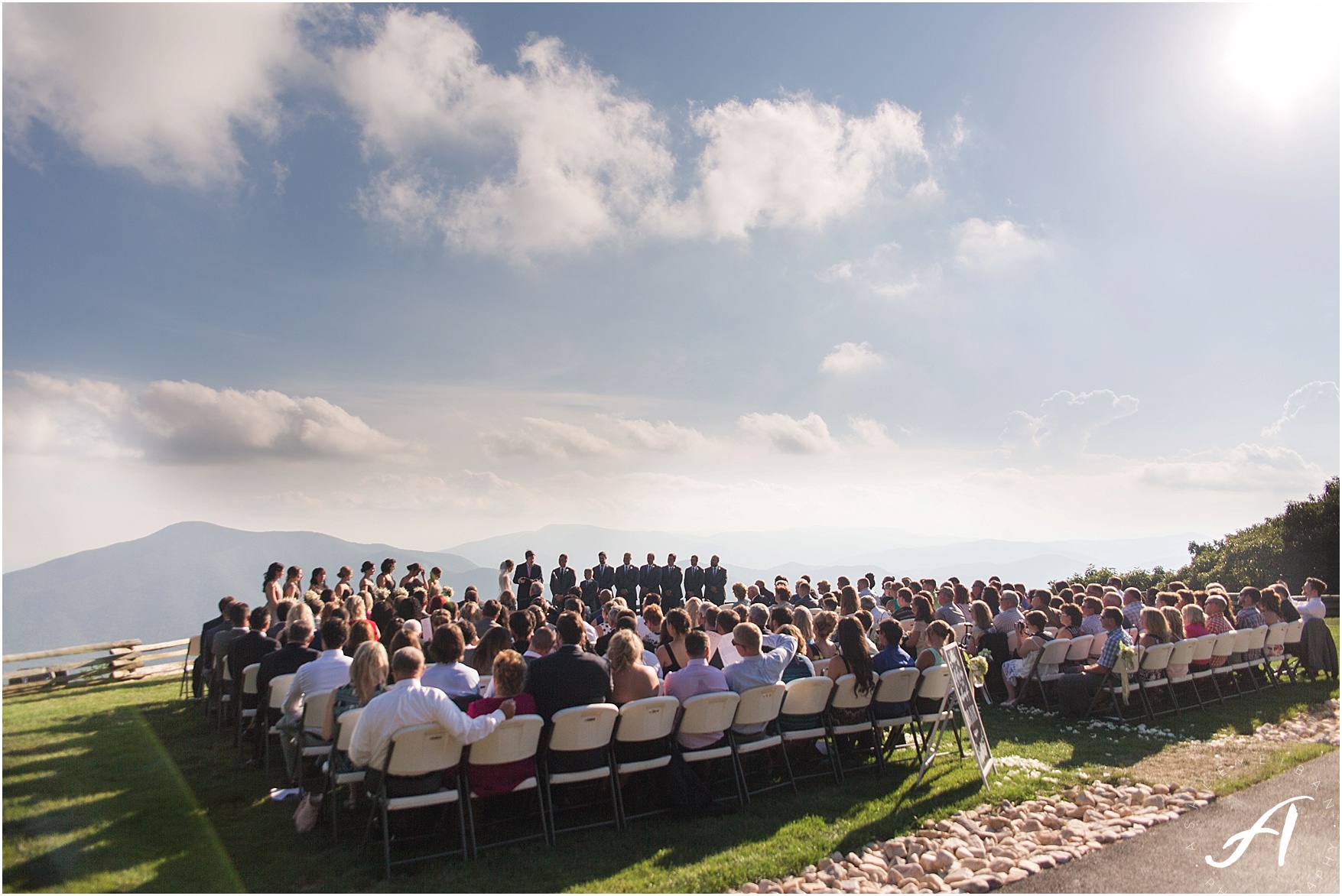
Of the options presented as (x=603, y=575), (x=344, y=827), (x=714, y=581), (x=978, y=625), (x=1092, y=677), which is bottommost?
(x=1092, y=677)

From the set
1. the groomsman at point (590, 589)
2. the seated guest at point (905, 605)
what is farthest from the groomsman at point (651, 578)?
the seated guest at point (905, 605)

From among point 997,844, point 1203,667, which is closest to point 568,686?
point 997,844

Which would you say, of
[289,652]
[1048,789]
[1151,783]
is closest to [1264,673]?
[1151,783]

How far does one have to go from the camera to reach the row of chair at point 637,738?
200 inches

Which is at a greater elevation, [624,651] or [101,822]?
[624,651]

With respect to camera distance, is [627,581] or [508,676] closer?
[508,676]

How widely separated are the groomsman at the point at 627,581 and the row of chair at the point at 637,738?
1241 centimetres

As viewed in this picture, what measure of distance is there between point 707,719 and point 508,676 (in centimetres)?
182

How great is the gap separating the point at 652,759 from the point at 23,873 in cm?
415

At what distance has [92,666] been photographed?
556 inches

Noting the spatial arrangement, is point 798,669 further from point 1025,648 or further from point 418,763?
point 1025,648

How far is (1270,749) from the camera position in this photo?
7266 millimetres

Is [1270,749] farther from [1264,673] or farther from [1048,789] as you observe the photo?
[1264,673]

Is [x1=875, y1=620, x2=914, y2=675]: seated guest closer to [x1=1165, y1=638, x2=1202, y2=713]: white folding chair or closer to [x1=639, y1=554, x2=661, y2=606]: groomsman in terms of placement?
[x1=1165, y1=638, x2=1202, y2=713]: white folding chair
